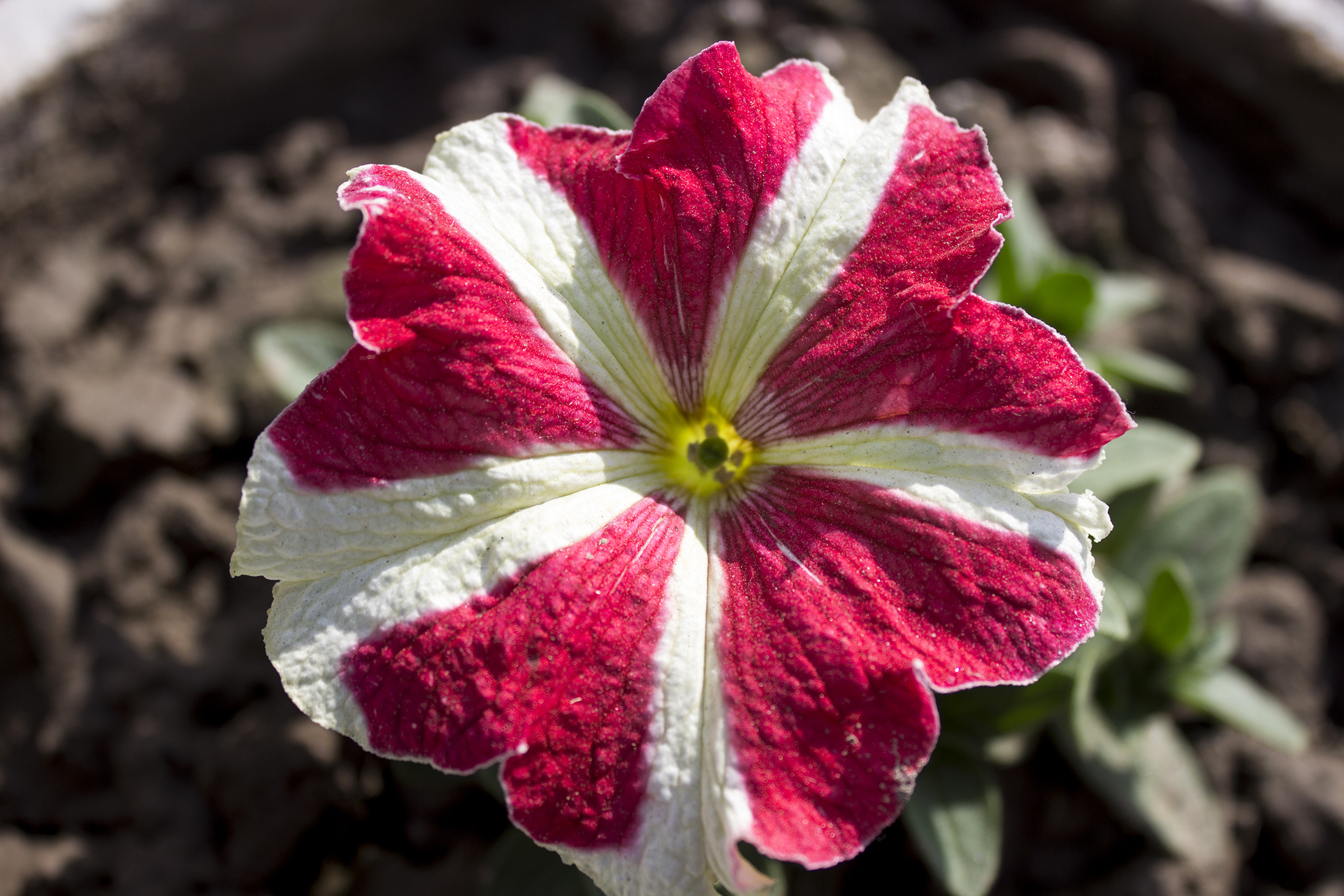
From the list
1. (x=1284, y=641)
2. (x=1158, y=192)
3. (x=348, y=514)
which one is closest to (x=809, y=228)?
(x=348, y=514)

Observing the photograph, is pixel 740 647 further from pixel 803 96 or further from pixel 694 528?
pixel 803 96

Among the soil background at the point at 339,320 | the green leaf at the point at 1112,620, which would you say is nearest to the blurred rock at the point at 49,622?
Answer: the soil background at the point at 339,320

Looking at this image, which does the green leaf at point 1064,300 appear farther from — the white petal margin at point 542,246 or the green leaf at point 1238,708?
the white petal margin at point 542,246

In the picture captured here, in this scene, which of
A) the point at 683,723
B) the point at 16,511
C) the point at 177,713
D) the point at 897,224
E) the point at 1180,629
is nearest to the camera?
the point at 683,723

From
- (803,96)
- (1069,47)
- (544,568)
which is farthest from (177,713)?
(1069,47)

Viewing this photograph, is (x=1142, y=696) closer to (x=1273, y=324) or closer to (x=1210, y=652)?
(x=1210, y=652)

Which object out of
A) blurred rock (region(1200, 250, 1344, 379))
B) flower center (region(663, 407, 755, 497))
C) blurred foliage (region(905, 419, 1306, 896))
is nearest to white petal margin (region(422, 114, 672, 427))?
flower center (region(663, 407, 755, 497))

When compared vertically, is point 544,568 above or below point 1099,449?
below
